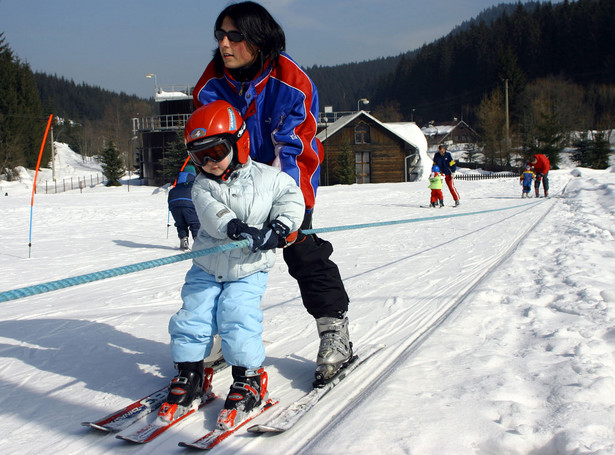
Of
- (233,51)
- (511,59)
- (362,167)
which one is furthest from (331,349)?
(511,59)

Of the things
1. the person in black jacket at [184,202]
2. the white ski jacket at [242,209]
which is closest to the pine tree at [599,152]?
the person in black jacket at [184,202]

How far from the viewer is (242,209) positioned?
2.41 meters

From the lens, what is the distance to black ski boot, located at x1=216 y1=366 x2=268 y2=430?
2.16m

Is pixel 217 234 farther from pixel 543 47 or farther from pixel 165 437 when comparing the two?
pixel 543 47

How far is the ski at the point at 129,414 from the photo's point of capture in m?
2.14

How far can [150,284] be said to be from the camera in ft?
19.1

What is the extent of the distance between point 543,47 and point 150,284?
99685 mm

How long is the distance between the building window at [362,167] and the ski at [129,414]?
41.5 m

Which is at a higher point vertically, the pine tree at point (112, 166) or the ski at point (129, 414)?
the pine tree at point (112, 166)

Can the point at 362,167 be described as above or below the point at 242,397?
above

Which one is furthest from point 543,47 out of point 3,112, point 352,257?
point 352,257

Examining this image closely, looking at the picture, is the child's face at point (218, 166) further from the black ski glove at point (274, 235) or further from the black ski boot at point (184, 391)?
the black ski boot at point (184, 391)

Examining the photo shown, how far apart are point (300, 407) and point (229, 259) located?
2.42 feet

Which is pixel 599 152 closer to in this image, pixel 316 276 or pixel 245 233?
pixel 316 276
